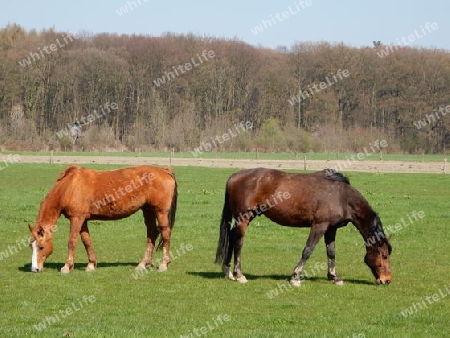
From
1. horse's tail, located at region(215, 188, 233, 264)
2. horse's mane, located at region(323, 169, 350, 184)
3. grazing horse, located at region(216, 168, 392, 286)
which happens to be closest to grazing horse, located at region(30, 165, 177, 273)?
horse's tail, located at region(215, 188, 233, 264)

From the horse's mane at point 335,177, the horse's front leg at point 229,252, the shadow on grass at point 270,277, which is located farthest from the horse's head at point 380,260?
A: the horse's front leg at point 229,252

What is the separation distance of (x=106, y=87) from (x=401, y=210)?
63596 mm

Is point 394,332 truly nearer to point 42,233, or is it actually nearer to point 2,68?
point 42,233

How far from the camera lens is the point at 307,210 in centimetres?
1278

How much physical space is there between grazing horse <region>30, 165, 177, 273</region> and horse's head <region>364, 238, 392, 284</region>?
3870 mm

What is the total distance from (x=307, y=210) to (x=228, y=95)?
2962 inches

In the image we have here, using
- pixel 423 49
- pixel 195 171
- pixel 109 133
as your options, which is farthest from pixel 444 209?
pixel 423 49

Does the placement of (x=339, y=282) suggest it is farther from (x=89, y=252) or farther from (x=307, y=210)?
(x=89, y=252)

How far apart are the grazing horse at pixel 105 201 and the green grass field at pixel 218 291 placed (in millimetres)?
534

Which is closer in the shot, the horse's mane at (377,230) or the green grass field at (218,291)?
the green grass field at (218,291)

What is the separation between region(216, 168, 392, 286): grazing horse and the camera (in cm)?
1268

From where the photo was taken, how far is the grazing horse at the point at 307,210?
41.6ft

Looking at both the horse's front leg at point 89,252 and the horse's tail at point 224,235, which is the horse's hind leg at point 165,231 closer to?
the horse's front leg at point 89,252

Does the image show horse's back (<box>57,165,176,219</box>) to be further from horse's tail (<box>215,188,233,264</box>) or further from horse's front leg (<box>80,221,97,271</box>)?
horse's tail (<box>215,188,233,264</box>)
